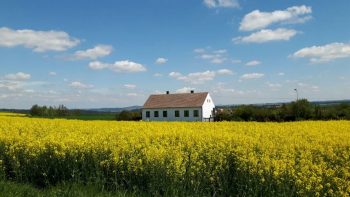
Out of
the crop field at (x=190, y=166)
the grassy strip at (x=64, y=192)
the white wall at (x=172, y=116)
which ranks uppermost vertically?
the white wall at (x=172, y=116)

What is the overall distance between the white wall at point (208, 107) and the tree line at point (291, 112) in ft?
31.2

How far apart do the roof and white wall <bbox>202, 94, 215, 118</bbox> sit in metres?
0.67

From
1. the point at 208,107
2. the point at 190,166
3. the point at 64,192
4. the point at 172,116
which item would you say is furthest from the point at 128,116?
the point at 64,192

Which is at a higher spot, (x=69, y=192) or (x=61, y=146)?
(x=61, y=146)

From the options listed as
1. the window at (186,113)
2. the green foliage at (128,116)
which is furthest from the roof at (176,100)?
the green foliage at (128,116)

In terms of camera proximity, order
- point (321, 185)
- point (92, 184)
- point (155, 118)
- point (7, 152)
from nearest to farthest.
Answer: point (321, 185), point (92, 184), point (7, 152), point (155, 118)

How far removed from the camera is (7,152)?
11.8 m

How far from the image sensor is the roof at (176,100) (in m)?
60.2

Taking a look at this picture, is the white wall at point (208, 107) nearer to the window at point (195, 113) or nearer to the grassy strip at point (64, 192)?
the window at point (195, 113)

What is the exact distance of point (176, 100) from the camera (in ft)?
205

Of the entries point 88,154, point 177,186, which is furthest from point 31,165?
point 177,186

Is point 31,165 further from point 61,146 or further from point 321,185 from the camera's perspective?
point 321,185

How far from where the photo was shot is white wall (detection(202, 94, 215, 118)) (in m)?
→ 59.3

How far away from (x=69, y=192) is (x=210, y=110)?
5535 centimetres
